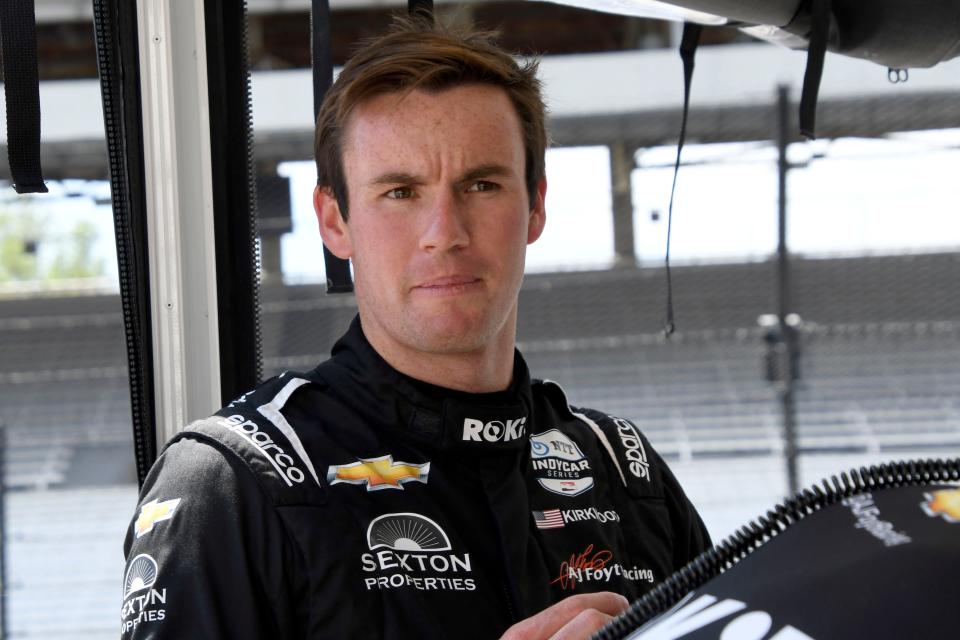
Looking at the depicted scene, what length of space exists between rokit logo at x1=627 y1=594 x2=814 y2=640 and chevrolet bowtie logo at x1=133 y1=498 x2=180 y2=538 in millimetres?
492

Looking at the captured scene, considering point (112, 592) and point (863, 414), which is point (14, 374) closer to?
point (112, 592)

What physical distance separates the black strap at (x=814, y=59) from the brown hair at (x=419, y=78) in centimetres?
30

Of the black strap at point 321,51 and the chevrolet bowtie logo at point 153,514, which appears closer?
the chevrolet bowtie logo at point 153,514

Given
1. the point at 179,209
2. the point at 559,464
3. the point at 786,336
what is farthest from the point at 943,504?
the point at 786,336

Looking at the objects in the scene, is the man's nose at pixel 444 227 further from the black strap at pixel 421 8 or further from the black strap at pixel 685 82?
the black strap at pixel 685 82

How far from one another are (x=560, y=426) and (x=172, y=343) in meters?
0.40

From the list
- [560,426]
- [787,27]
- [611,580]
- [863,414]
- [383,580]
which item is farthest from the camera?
[863,414]

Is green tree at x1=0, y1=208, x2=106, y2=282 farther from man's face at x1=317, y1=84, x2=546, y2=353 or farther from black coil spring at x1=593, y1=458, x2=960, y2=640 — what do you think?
black coil spring at x1=593, y1=458, x2=960, y2=640

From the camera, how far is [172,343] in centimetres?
110

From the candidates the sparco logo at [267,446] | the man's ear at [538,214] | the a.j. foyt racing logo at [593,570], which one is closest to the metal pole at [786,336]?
the man's ear at [538,214]

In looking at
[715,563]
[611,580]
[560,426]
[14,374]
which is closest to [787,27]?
[560,426]

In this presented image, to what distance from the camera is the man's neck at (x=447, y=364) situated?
1.03 metres

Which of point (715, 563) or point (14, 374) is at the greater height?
point (715, 563)

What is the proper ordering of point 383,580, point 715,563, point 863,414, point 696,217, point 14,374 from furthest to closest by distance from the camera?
point 14,374 → point 863,414 → point 696,217 → point 383,580 → point 715,563
